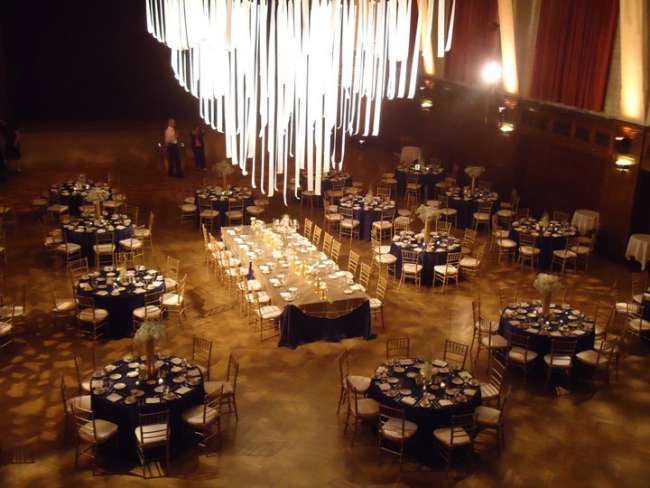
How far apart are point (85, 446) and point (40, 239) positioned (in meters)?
7.41

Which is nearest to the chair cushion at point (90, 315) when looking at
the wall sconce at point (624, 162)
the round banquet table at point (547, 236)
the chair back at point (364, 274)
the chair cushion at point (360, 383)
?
the chair cushion at point (360, 383)

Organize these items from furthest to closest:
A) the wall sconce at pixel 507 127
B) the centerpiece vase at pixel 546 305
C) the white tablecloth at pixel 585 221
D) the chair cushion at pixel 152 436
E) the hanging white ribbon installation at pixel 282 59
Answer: the wall sconce at pixel 507 127, the white tablecloth at pixel 585 221, the centerpiece vase at pixel 546 305, the chair cushion at pixel 152 436, the hanging white ribbon installation at pixel 282 59

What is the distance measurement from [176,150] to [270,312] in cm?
971

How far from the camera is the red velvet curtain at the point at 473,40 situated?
59.1 feet

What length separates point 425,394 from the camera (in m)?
8.01

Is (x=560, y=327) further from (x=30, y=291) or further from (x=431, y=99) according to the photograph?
(x=431, y=99)

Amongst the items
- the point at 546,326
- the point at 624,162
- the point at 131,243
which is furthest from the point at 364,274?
the point at 624,162

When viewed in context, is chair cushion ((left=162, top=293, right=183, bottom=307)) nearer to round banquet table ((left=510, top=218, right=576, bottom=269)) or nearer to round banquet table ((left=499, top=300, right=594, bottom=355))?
round banquet table ((left=499, top=300, right=594, bottom=355))

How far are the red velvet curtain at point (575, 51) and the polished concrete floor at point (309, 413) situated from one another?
4343mm

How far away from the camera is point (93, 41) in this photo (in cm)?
2392

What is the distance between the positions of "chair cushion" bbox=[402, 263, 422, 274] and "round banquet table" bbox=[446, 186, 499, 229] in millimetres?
3872

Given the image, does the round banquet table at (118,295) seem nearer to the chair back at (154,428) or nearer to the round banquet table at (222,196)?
the chair back at (154,428)

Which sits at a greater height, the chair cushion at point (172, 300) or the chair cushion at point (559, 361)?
the chair cushion at point (172, 300)

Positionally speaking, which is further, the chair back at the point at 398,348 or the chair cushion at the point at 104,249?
the chair cushion at the point at 104,249
